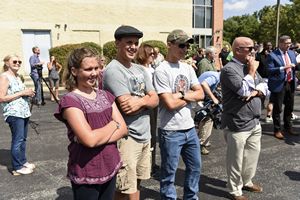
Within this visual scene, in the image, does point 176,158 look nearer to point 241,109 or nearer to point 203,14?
point 241,109

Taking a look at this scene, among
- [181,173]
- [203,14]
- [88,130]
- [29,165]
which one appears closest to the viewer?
[88,130]

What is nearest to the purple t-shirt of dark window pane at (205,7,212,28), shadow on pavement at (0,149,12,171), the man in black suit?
shadow on pavement at (0,149,12,171)

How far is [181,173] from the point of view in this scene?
199 inches

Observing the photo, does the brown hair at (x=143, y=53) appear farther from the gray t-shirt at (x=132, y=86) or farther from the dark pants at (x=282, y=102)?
the dark pants at (x=282, y=102)

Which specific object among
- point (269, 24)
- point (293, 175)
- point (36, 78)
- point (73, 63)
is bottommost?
point (293, 175)

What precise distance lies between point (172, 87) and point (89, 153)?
130 cm

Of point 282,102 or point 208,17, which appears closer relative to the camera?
point 282,102

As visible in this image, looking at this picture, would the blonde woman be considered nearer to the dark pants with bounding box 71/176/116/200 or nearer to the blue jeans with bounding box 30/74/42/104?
the dark pants with bounding box 71/176/116/200

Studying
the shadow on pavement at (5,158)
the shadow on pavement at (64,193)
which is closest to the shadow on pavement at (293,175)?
the shadow on pavement at (64,193)

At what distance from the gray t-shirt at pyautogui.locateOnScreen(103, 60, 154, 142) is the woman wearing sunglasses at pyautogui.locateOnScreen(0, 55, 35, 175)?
2.28 meters

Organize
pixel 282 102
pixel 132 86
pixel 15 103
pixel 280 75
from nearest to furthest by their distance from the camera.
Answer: pixel 132 86, pixel 15 103, pixel 280 75, pixel 282 102

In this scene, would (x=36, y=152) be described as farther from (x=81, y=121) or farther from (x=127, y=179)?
(x=81, y=121)

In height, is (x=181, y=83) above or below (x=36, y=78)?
above

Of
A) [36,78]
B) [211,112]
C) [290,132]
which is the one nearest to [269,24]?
[36,78]
